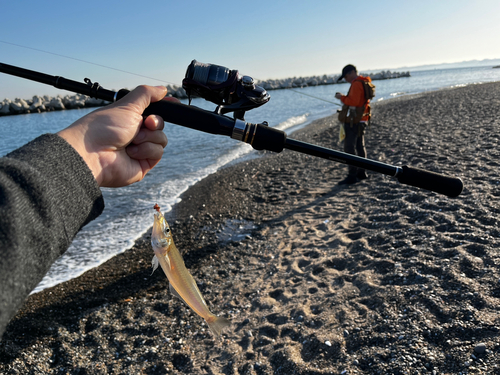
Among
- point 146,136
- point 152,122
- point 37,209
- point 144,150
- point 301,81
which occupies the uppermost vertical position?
point 301,81

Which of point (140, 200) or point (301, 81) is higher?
point (301, 81)

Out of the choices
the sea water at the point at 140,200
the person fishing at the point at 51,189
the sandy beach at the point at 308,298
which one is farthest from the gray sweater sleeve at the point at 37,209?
the sea water at the point at 140,200

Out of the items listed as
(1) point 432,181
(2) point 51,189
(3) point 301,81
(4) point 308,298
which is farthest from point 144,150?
(3) point 301,81

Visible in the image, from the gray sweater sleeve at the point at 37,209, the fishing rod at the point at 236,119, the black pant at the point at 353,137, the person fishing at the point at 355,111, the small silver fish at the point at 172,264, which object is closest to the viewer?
the gray sweater sleeve at the point at 37,209

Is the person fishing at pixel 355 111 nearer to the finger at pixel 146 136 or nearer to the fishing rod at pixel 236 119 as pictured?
the fishing rod at pixel 236 119

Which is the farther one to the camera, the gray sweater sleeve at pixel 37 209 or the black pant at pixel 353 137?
the black pant at pixel 353 137

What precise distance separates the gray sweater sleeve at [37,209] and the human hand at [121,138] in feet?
0.79

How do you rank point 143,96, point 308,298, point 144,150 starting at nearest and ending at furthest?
point 143,96 < point 144,150 < point 308,298

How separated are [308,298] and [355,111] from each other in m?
5.46

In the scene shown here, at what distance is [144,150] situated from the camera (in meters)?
2.37

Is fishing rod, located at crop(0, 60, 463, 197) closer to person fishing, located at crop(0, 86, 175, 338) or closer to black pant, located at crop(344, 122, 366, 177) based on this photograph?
person fishing, located at crop(0, 86, 175, 338)

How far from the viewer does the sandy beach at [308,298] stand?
135 inches

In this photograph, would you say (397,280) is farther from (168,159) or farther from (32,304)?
(168,159)

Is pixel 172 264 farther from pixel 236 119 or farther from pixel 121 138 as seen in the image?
pixel 236 119
